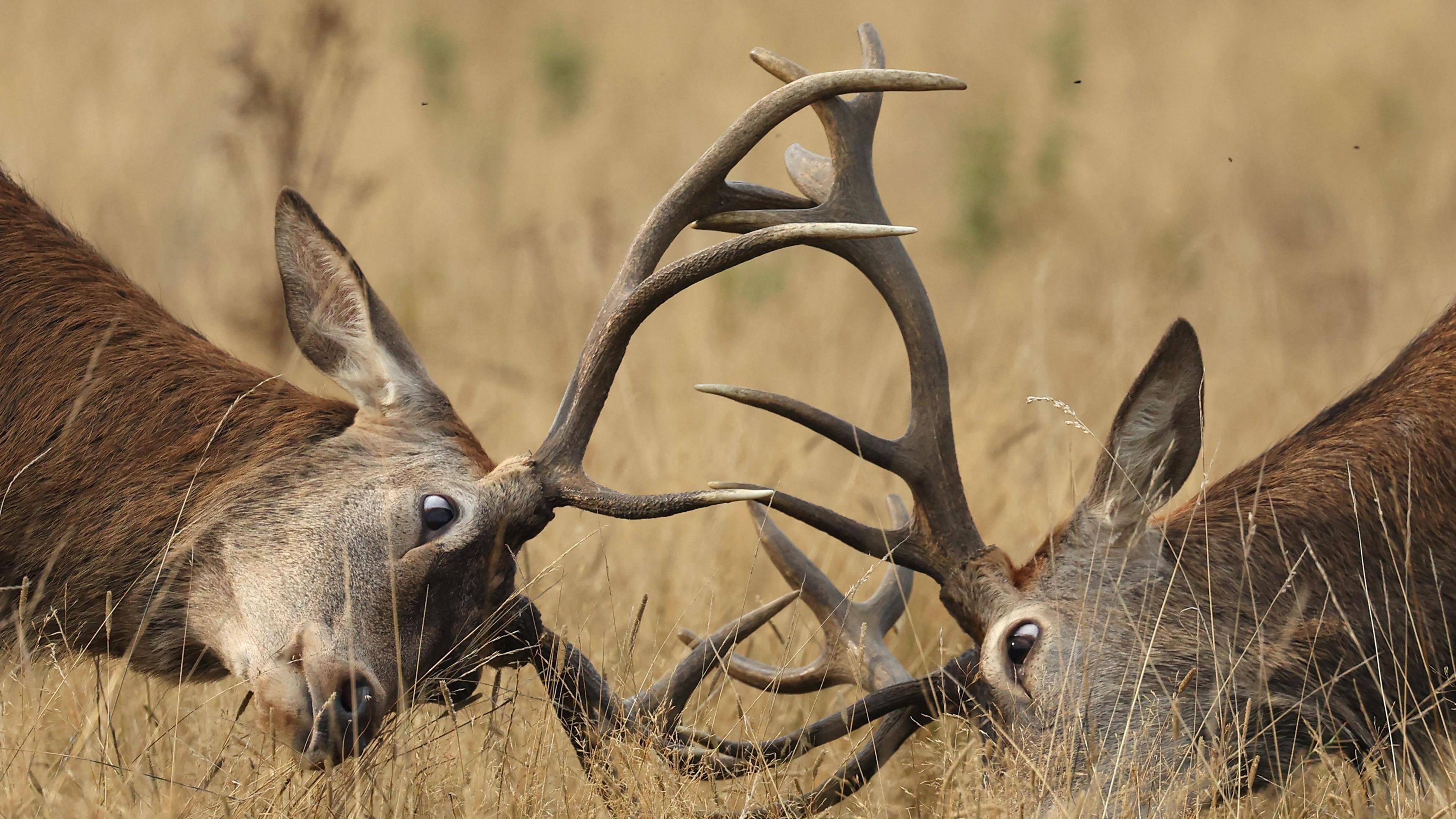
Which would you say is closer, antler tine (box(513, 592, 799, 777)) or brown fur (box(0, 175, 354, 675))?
brown fur (box(0, 175, 354, 675))

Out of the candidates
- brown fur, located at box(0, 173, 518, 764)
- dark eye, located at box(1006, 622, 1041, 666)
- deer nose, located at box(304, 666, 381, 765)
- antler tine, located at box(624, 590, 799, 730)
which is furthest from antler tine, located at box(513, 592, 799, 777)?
dark eye, located at box(1006, 622, 1041, 666)

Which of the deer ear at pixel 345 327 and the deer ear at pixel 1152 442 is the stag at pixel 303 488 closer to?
the deer ear at pixel 345 327

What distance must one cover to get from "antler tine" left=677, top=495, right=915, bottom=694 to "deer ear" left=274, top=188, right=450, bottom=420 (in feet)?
3.16

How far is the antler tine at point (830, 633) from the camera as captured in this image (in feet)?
14.6

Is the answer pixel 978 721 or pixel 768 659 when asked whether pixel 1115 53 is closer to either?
pixel 768 659

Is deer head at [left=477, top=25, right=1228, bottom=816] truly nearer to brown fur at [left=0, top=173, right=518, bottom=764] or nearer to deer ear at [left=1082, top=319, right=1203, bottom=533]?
deer ear at [left=1082, top=319, right=1203, bottom=533]

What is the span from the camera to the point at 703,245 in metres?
9.58

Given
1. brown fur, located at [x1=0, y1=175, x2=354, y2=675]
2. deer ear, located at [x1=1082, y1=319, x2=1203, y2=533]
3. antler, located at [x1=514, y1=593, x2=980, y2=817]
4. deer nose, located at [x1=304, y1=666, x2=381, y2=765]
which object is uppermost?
brown fur, located at [x1=0, y1=175, x2=354, y2=675]

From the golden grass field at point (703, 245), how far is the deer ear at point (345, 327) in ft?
2.30

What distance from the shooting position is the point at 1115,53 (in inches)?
521

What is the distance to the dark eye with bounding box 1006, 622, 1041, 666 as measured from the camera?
13.5 feet

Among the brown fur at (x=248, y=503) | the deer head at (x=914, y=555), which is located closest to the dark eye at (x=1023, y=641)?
the deer head at (x=914, y=555)

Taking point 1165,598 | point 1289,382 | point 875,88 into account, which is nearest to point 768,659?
point 1165,598

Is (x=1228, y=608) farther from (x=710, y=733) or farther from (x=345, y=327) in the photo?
(x=345, y=327)
